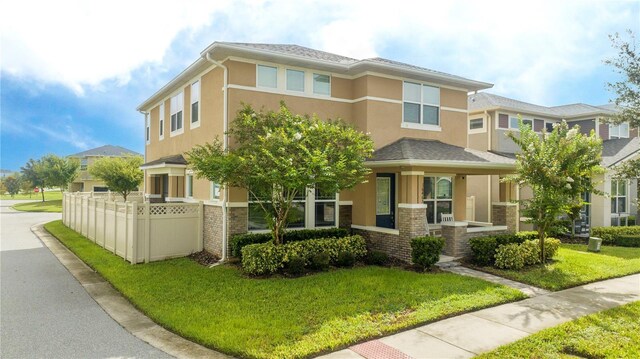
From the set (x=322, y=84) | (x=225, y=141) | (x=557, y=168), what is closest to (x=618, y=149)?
(x=557, y=168)

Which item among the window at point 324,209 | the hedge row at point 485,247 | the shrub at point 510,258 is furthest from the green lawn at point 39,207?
the shrub at point 510,258

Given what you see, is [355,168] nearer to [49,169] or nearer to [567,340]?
[567,340]

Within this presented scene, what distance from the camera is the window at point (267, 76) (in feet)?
41.0

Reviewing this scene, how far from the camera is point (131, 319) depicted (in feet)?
24.3

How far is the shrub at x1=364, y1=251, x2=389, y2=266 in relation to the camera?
1172cm

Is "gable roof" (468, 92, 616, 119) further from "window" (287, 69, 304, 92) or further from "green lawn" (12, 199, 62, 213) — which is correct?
"green lawn" (12, 199, 62, 213)

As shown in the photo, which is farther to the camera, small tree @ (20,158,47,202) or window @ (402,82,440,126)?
small tree @ (20,158,47,202)

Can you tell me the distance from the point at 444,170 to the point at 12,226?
85.1 feet

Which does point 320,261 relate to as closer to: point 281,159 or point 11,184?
point 281,159

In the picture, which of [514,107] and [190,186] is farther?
[514,107]

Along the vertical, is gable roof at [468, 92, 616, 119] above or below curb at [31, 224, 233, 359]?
above

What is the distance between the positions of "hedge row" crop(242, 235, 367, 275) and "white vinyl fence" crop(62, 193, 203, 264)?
3161 millimetres

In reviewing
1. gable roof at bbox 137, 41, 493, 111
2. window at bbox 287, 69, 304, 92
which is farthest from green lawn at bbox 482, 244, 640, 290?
window at bbox 287, 69, 304, 92

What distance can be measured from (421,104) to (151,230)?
34.5ft
